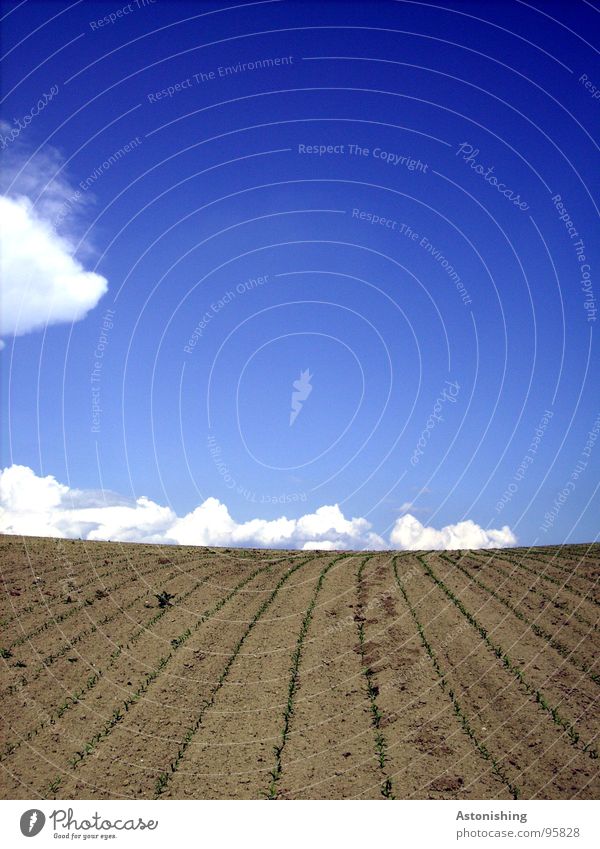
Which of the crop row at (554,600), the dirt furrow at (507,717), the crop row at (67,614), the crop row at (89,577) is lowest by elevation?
the dirt furrow at (507,717)

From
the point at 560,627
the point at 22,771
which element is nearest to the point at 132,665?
the point at 22,771

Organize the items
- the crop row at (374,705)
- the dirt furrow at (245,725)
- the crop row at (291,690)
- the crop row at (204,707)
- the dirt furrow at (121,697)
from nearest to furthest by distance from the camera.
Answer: the crop row at (374,705)
the dirt furrow at (245,725)
the crop row at (291,690)
the crop row at (204,707)
the dirt furrow at (121,697)

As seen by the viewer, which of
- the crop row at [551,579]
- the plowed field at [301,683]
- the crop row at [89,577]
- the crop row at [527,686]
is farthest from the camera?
the crop row at [551,579]

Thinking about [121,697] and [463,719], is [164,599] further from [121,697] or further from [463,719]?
[463,719]

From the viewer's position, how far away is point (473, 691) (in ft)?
59.9

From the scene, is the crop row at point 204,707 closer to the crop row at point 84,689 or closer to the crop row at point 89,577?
the crop row at point 84,689

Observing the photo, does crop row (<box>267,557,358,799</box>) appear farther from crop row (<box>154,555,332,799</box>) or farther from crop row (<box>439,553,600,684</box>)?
crop row (<box>439,553,600,684</box>)

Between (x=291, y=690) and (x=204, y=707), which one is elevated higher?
(x=291, y=690)

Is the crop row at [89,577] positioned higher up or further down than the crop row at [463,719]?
higher up

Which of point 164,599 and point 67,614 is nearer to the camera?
point 67,614

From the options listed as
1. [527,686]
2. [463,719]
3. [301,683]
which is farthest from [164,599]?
[527,686]

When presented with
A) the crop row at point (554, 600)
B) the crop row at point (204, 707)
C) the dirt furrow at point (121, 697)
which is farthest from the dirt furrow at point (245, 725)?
the crop row at point (554, 600)

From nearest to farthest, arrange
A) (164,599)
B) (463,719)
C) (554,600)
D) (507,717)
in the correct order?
(463,719)
(507,717)
(554,600)
(164,599)
